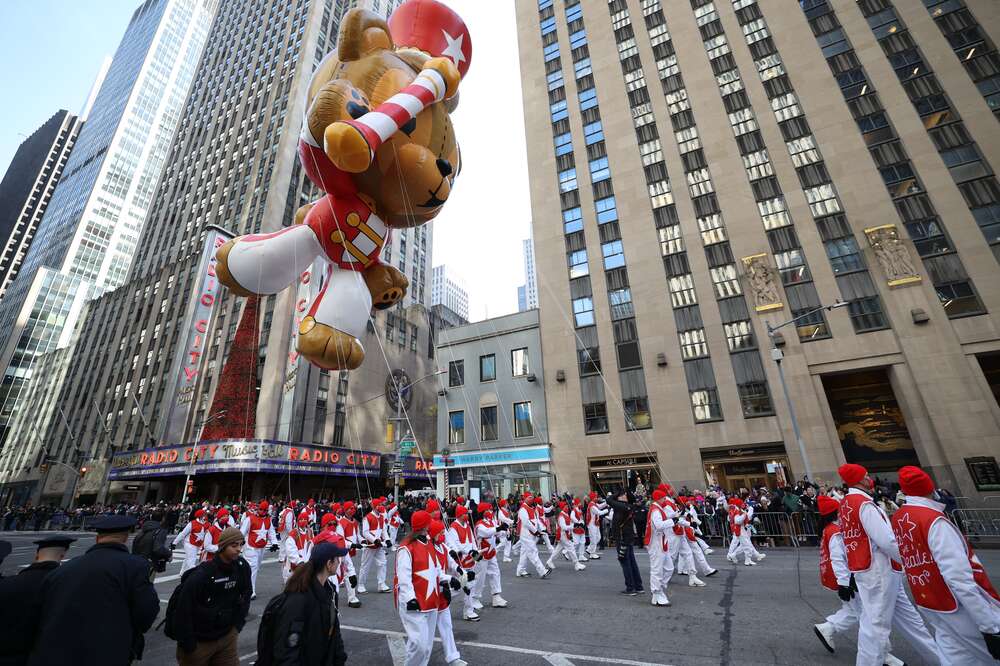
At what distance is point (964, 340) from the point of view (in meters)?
21.5

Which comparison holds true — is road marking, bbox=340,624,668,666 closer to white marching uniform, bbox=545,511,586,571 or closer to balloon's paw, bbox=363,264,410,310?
balloon's paw, bbox=363,264,410,310

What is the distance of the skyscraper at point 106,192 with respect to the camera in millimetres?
70625

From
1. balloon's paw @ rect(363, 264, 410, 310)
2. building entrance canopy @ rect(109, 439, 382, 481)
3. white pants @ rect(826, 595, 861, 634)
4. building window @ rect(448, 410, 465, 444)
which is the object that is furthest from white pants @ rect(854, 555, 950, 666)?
building entrance canopy @ rect(109, 439, 382, 481)

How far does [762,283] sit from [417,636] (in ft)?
87.4

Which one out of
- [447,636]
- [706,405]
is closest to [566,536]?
[447,636]

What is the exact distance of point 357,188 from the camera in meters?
7.85

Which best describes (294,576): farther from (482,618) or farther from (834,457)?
(834,457)

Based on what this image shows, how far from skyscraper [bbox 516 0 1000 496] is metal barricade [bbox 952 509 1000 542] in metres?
5.00

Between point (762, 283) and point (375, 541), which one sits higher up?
point (762, 283)

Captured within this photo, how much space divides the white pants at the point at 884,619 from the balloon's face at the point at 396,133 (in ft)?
26.0

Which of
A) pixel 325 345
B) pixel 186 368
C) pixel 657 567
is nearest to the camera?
pixel 325 345

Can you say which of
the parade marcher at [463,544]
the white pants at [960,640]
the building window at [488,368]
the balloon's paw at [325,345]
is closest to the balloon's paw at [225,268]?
the balloon's paw at [325,345]

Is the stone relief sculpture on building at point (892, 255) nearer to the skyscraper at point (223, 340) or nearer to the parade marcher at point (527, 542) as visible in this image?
the parade marcher at point (527, 542)

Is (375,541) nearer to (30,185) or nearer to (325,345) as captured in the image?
(325,345)
